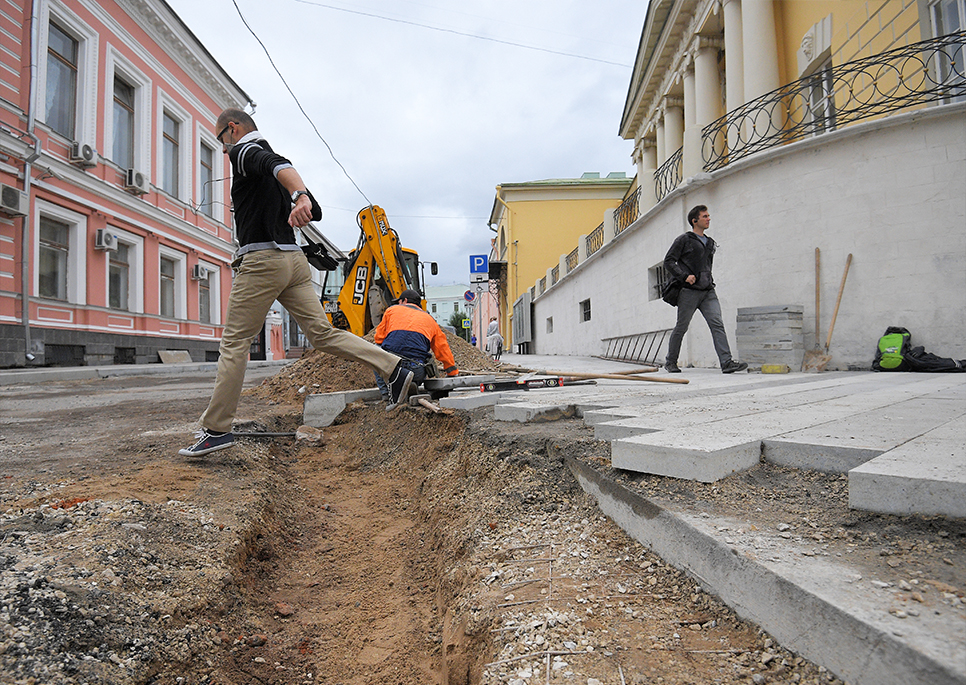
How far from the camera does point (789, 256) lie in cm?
753

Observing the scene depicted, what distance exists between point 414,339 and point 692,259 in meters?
3.70

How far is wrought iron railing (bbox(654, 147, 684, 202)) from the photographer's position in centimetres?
989

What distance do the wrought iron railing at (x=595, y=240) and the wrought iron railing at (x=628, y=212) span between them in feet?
2.93

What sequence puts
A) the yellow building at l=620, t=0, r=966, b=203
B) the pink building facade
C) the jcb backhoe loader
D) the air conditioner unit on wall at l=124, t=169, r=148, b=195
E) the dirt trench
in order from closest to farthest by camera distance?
the dirt trench, the yellow building at l=620, t=0, r=966, b=203, the jcb backhoe loader, the pink building facade, the air conditioner unit on wall at l=124, t=169, r=148, b=195

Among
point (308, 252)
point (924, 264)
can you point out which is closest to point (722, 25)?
point (924, 264)

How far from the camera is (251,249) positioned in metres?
3.03

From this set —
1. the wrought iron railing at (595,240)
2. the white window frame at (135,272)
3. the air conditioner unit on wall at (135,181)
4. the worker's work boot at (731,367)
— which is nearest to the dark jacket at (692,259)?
the worker's work boot at (731,367)

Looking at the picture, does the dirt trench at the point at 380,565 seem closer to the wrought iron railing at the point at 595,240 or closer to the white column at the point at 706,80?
the white column at the point at 706,80

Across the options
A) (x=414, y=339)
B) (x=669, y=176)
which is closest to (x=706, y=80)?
(x=669, y=176)

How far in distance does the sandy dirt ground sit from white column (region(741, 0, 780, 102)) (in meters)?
9.10

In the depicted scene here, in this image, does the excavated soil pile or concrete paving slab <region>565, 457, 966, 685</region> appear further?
the excavated soil pile

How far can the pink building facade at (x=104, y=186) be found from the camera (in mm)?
10625

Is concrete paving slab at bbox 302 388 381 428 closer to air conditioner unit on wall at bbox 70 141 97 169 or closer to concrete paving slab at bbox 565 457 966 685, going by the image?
concrete paving slab at bbox 565 457 966 685

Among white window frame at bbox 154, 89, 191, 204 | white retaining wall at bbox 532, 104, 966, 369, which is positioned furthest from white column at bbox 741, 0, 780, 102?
white window frame at bbox 154, 89, 191, 204
